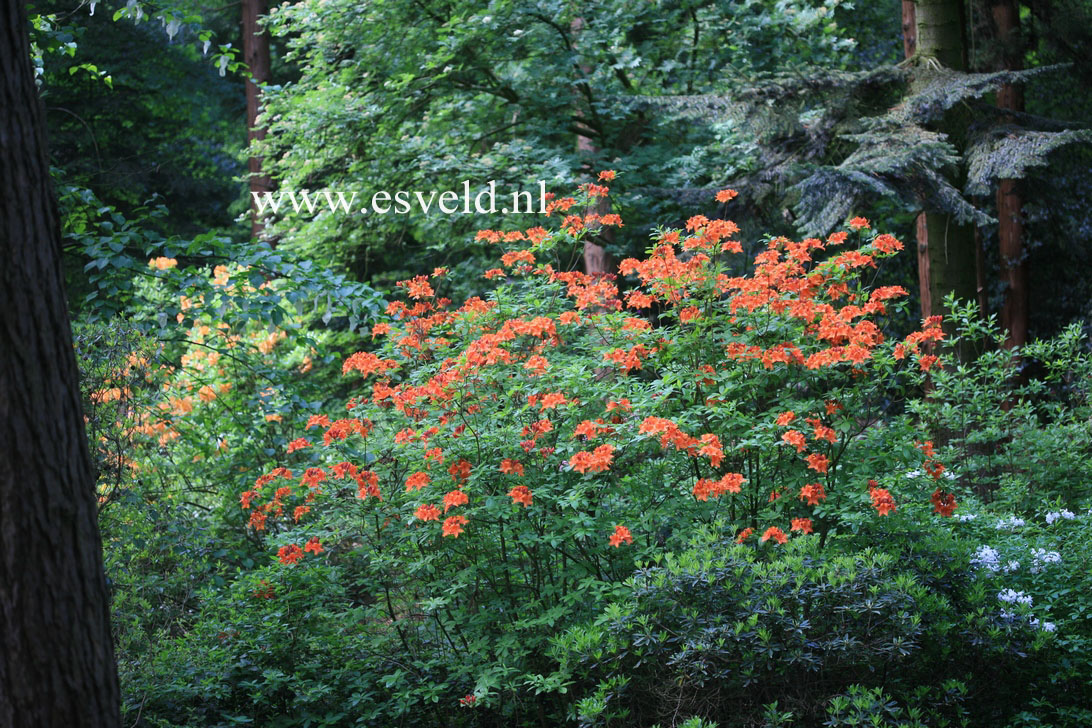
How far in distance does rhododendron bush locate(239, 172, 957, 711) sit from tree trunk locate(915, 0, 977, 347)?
8.77 ft

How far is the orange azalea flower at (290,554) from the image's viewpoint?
3.96 meters

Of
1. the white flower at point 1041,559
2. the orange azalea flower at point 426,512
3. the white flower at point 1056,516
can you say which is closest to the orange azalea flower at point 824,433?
the white flower at point 1041,559

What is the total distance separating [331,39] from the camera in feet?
27.8

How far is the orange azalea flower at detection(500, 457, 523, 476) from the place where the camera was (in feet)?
11.7

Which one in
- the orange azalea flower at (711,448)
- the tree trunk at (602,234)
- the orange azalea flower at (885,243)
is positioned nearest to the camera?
the orange azalea flower at (711,448)

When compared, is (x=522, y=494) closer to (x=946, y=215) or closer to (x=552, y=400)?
(x=552, y=400)

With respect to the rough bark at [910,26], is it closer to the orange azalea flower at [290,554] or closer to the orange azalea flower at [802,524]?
the orange azalea flower at [802,524]

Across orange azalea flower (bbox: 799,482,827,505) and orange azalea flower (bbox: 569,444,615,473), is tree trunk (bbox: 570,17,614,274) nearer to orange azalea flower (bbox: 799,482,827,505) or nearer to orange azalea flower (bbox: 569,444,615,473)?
orange azalea flower (bbox: 799,482,827,505)

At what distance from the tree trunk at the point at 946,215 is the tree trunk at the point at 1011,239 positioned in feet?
7.73

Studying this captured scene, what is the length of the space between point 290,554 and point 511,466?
1071mm

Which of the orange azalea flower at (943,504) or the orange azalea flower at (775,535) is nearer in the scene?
the orange azalea flower at (775,535)

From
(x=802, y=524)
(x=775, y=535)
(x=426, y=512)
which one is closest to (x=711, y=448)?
(x=775, y=535)

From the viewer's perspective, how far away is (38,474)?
221 centimetres

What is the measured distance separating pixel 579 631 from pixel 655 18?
6.82m
